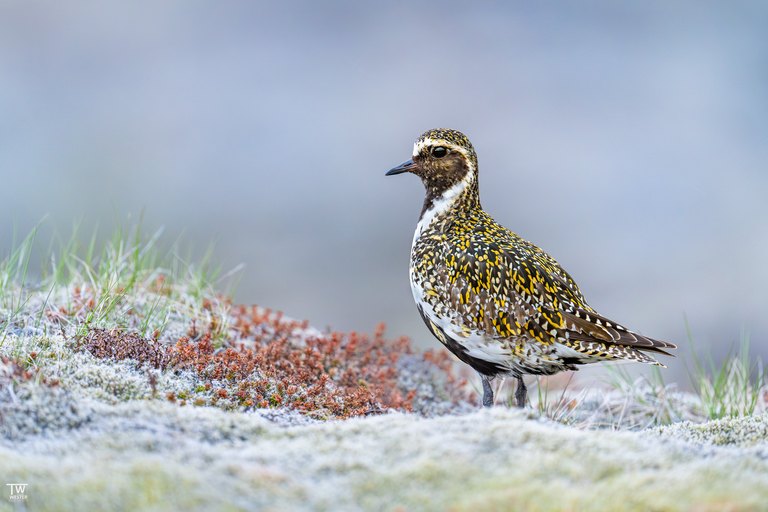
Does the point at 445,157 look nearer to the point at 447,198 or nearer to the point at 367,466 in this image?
the point at 447,198

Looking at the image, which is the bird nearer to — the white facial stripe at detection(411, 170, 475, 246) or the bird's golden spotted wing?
the bird's golden spotted wing

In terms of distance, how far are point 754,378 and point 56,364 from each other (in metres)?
8.69

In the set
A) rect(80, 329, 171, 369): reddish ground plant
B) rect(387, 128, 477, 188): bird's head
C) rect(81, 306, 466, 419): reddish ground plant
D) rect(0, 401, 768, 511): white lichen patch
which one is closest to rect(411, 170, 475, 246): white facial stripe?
rect(387, 128, 477, 188): bird's head

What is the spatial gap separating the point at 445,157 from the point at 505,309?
1902 mm

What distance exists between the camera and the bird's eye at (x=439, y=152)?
7.89 m

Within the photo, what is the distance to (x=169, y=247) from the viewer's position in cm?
956

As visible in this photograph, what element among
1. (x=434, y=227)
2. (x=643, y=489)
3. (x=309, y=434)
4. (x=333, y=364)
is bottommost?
(x=333, y=364)

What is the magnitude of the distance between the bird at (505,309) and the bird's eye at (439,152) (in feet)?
2.25

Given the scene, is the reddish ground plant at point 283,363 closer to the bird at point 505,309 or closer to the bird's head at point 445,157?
the bird at point 505,309

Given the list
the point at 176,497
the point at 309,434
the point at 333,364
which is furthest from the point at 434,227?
the point at 176,497

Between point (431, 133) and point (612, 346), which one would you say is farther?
point (431, 133)

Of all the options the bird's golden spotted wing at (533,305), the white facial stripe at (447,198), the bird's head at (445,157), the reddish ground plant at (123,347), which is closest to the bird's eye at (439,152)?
the bird's head at (445,157)

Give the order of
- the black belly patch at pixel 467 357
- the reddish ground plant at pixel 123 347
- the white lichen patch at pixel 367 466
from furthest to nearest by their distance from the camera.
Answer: the black belly patch at pixel 467 357, the reddish ground plant at pixel 123 347, the white lichen patch at pixel 367 466

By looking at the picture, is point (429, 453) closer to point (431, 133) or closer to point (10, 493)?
point (10, 493)
